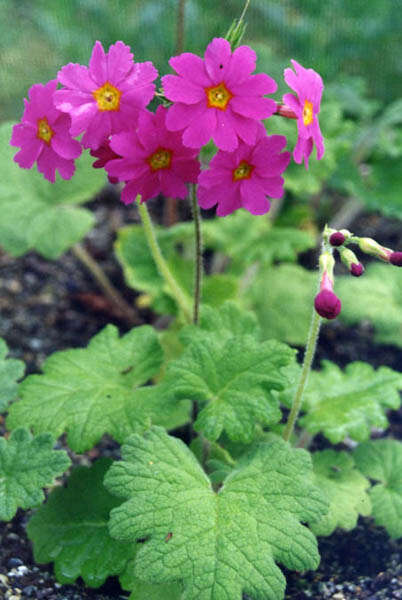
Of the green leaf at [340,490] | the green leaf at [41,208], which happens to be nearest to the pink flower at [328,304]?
the green leaf at [340,490]

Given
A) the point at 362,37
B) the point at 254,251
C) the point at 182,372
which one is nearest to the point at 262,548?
the point at 182,372

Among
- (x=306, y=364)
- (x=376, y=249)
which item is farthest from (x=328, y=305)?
(x=306, y=364)

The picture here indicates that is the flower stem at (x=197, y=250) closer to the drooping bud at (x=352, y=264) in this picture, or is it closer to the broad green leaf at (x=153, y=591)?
the drooping bud at (x=352, y=264)

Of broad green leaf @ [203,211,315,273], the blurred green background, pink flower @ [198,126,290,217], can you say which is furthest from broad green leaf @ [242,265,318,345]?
pink flower @ [198,126,290,217]

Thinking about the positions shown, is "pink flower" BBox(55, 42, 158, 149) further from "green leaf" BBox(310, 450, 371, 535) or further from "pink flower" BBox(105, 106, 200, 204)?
"green leaf" BBox(310, 450, 371, 535)

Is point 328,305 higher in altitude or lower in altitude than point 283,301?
higher

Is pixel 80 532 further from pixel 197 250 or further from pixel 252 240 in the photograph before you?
pixel 252 240

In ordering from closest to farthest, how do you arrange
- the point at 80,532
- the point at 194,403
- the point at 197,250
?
the point at 80,532
the point at 197,250
the point at 194,403
